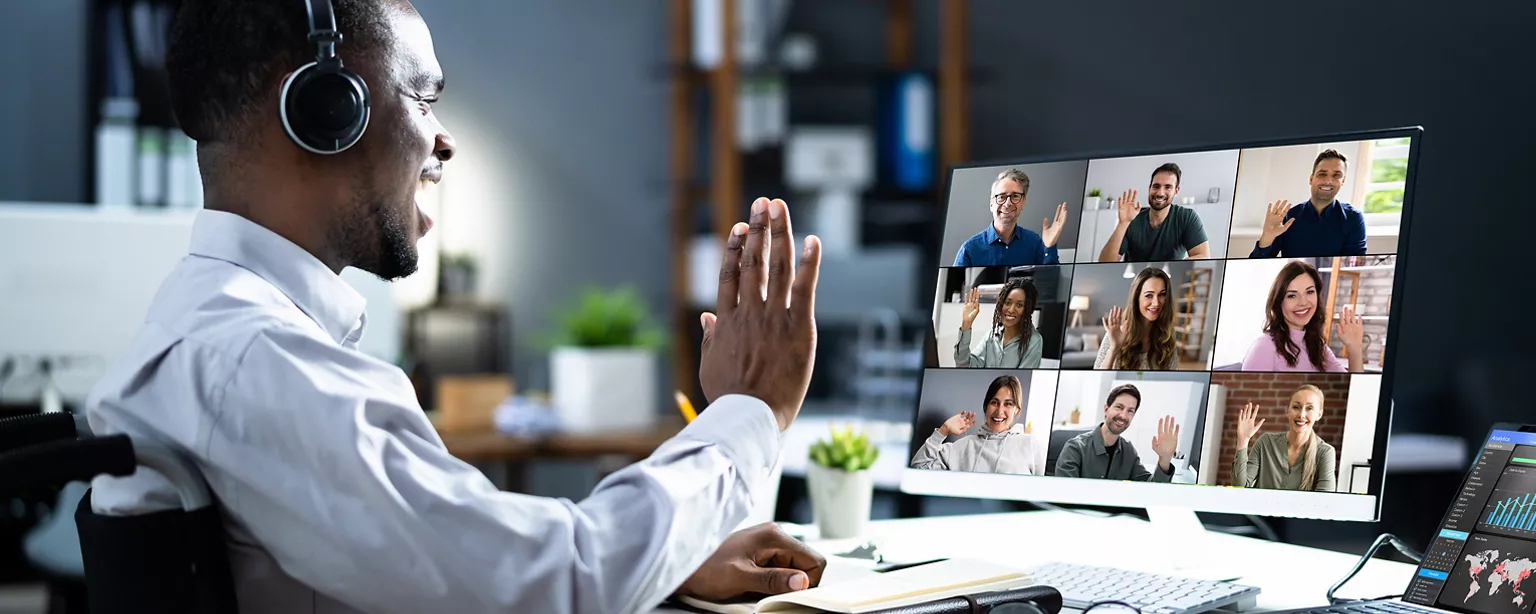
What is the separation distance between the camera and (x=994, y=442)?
3.93ft

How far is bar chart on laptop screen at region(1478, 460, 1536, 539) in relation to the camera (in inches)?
37.9

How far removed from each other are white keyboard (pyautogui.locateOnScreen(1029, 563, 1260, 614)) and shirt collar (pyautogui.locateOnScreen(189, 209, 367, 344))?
0.63 metres

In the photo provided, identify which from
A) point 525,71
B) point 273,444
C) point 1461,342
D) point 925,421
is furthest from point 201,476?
point 1461,342

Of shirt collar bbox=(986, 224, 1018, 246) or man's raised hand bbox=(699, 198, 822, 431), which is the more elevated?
shirt collar bbox=(986, 224, 1018, 246)

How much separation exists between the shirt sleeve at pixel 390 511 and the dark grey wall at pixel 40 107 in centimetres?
394

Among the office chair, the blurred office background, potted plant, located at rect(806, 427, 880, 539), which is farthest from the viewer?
the blurred office background

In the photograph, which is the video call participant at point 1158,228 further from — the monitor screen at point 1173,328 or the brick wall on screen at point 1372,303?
the brick wall on screen at point 1372,303

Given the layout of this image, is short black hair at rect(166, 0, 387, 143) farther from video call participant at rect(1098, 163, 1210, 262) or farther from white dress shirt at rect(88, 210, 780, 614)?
video call participant at rect(1098, 163, 1210, 262)

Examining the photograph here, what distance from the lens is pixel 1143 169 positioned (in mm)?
1171

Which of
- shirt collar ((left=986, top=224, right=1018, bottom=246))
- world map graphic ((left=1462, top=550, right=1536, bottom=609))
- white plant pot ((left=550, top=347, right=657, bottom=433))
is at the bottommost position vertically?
white plant pot ((left=550, top=347, right=657, bottom=433))

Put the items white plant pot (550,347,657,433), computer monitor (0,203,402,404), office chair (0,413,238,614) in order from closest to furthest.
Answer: office chair (0,413,238,614) < computer monitor (0,203,402,404) < white plant pot (550,347,657,433)

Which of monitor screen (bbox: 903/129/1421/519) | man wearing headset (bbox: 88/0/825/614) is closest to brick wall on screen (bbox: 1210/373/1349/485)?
monitor screen (bbox: 903/129/1421/519)

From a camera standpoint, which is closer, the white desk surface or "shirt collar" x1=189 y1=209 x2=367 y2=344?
"shirt collar" x1=189 y1=209 x2=367 y2=344

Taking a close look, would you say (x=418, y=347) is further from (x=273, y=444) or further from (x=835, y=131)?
(x=273, y=444)
